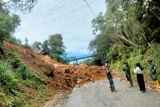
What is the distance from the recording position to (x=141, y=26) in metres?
38.8

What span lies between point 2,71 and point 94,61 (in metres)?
48.1

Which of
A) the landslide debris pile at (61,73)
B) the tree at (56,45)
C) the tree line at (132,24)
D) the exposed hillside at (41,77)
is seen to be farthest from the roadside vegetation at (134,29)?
the tree at (56,45)

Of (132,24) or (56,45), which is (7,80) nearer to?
(132,24)

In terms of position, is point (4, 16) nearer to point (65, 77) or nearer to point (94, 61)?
point (65, 77)

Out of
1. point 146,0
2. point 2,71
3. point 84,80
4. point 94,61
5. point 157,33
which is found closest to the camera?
point 146,0

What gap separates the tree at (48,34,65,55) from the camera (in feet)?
280

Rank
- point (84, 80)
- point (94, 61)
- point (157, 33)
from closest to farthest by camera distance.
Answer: point (157, 33) → point (84, 80) → point (94, 61)

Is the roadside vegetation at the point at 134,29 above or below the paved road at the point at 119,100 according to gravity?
above

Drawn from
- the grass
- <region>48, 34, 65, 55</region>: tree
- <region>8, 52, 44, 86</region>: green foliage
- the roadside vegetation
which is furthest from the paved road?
<region>48, 34, 65, 55</region>: tree

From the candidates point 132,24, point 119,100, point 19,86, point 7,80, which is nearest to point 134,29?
point 132,24

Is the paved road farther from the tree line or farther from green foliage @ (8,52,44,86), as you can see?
green foliage @ (8,52,44,86)

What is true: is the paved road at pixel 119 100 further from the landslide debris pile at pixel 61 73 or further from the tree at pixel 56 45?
the tree at pixel 56 45

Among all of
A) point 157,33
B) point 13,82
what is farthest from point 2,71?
point 157,33

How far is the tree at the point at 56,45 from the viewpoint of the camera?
85.3m
